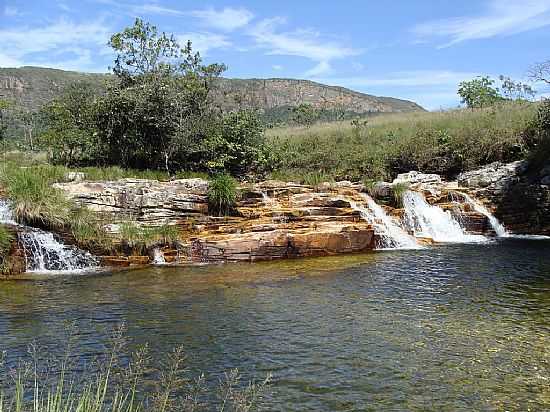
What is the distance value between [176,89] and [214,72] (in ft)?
10.7

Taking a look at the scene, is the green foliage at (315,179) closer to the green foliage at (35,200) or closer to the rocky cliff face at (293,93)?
the green foliage at (35,200)

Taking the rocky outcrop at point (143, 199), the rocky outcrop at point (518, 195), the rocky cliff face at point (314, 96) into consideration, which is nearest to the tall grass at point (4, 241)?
the rocky outcrop at point (143, 199)

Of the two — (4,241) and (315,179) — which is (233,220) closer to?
(4,241)

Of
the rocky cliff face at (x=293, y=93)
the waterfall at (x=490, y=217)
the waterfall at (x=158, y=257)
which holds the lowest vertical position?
the waterfall at (x=158, y=257)

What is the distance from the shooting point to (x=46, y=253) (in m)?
14.4

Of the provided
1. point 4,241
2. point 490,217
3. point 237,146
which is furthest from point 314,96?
point 4,241

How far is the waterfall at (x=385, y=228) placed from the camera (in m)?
17.8

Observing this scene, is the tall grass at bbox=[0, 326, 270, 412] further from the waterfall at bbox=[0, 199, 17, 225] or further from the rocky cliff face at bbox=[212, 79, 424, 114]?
the rocky cliff face at bbox=[212, 79, 424, 114]

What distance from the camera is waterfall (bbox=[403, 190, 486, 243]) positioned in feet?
64.3

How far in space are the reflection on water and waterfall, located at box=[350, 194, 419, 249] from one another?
3095 millimetres

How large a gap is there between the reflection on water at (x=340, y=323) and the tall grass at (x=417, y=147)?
37.5 ft

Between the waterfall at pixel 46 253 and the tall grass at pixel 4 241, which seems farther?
the waterfall at pixel 46 253

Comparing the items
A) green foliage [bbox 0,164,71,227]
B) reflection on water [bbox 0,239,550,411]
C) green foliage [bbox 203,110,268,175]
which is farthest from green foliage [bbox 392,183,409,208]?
green foliage [bbox 0,164,71,227]

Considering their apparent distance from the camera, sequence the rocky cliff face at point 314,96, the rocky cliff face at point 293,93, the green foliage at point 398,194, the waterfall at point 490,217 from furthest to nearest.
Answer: the rocky cliff face at point 314,96 → the rocky cliff face at point 293,93 → the waterfall at point 490,217 → the green foliage at point 398,194
